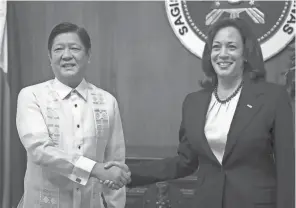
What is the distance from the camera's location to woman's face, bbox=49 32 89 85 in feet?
6.39

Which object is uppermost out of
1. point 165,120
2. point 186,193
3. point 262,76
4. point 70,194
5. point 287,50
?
point 287,50

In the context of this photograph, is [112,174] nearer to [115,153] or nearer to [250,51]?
[115,153]

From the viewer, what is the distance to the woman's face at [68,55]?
6.39 feet

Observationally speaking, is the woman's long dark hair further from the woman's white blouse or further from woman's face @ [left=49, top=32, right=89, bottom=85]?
woman's face @ [left=49, top=32, right=89, bottom=85]

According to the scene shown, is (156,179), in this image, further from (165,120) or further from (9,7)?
(9,7)

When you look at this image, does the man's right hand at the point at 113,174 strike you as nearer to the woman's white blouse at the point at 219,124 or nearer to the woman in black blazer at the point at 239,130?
the woman in black blazer at the point at 239,130

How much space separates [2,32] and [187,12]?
127 cm

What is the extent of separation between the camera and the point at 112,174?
2027 mm

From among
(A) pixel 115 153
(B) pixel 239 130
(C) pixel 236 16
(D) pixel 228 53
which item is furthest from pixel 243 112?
(C) pixel 236 16

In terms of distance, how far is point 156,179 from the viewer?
2229 mm

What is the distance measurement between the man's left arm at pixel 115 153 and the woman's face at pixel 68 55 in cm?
25

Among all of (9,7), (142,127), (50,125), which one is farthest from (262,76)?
(9,7)

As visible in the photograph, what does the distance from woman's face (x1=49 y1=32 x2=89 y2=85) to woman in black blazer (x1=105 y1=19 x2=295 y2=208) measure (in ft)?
1.47

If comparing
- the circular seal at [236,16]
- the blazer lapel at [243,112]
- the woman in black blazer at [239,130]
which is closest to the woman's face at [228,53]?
the woman in black blazer at [239,130]
